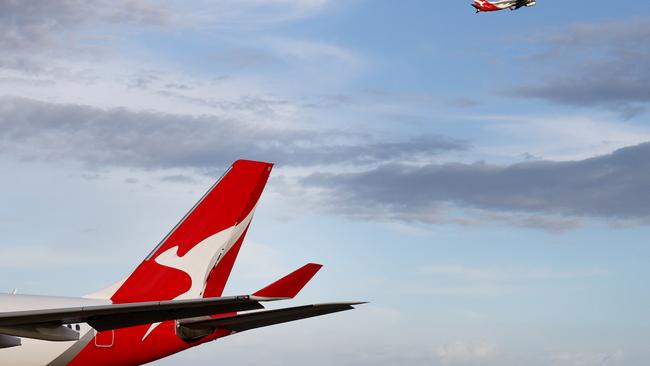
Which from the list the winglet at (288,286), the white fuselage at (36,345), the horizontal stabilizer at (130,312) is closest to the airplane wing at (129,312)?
the horizontal stabilizer at (130,312)

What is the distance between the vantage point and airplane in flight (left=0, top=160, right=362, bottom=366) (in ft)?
84.0

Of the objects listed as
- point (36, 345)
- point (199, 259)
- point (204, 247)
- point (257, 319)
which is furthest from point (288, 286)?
point (204, 247)

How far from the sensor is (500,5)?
76000mm

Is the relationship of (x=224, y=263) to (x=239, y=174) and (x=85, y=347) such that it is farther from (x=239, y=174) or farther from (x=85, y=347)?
(x=85, y=347)

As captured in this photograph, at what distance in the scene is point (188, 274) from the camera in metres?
34.2

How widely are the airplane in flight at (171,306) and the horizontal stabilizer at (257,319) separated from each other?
0.10ft

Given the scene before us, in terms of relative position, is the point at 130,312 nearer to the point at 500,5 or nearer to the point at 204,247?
the point at 204,247

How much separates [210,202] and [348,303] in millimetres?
10427

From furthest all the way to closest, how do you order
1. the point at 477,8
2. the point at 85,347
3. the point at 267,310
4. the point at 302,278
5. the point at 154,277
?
the point at 477,8
the point at 154,277
the point at 85,347
the point at 267,310
the point at 302,278

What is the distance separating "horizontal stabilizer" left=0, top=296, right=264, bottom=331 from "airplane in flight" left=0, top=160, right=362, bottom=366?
3 centimetres

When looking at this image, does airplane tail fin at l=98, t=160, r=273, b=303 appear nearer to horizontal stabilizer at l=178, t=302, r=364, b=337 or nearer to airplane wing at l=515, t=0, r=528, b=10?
horizontal stabilizer at l=178, t=302, r=364, b=337

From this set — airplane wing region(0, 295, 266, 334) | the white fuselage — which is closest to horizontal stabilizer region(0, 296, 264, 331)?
airplane wing region(0, 295, 266, 334)

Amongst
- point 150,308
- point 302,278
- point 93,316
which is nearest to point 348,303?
point 302,278

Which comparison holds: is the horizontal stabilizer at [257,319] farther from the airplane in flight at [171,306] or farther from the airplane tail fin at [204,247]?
the airplane tail fin at [204,247]
